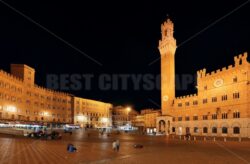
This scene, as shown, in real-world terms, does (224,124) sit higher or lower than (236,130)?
higher

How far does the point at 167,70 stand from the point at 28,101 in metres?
52.8

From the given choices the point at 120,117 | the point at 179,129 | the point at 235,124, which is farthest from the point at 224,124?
the point at 120,117

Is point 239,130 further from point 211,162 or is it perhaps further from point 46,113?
point 46,113

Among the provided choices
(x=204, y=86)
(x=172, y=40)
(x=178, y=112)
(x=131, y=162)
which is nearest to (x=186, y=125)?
(x=178, y=112)

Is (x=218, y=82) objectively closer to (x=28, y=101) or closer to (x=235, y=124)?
(x=235, y=124)

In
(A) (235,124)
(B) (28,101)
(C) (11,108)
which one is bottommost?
(A) (235,124)

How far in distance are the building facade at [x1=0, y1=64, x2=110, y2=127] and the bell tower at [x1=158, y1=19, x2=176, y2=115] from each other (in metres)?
49.7

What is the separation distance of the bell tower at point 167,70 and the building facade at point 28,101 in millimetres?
49684

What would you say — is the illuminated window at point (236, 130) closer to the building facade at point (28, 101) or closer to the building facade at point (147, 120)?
the building facade at point (28, 101)

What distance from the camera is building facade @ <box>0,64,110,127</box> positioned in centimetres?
8538

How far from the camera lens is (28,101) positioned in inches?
4040

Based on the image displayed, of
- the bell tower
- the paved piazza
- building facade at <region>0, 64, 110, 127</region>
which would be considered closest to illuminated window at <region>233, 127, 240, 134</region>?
the bell tower

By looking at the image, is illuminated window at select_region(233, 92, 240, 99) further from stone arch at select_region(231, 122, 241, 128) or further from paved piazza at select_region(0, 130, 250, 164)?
paved piazza at select_region(0, 130, 250, 164)

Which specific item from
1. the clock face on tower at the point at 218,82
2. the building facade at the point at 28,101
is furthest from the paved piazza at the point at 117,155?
the building facade at the point at 28,101
